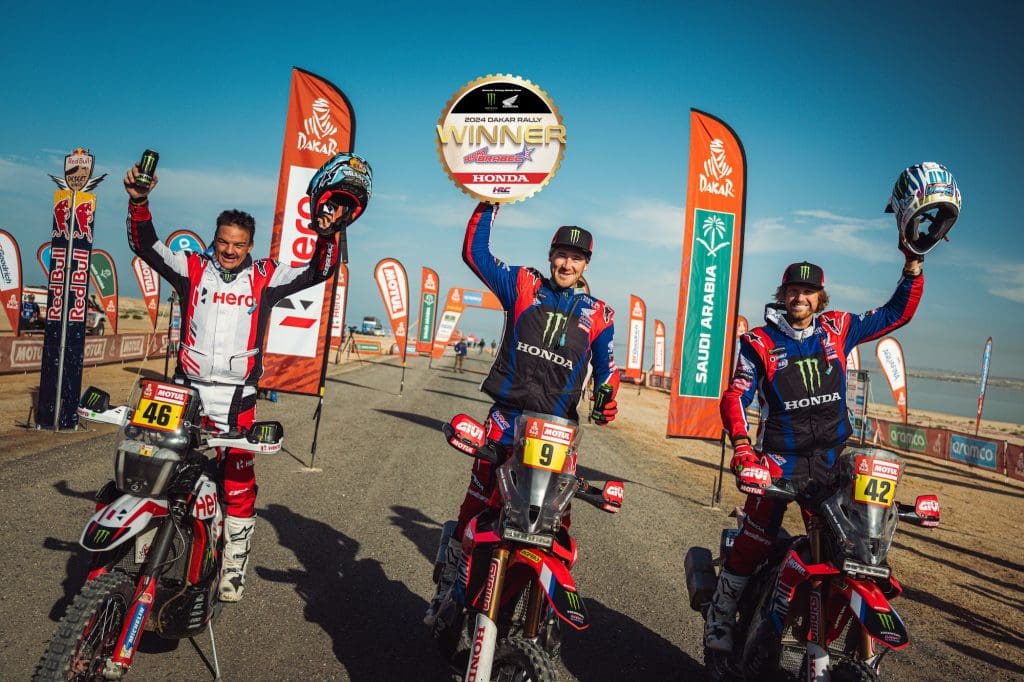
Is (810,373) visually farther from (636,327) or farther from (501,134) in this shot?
(636,327)

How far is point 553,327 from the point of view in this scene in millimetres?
3709

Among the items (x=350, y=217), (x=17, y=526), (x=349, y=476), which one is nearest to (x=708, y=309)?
(x=349, y=476)

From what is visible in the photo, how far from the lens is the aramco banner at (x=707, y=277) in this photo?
1062 centimetres

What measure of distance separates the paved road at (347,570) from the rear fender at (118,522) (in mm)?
1090

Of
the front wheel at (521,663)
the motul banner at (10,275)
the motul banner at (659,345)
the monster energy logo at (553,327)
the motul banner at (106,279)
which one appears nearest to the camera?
the front wheel at (521,663)

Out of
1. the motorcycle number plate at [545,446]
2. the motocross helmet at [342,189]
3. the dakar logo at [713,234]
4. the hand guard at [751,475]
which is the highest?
the dakar logo at [713,234]

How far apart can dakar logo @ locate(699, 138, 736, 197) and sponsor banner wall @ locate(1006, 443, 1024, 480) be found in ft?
44.9

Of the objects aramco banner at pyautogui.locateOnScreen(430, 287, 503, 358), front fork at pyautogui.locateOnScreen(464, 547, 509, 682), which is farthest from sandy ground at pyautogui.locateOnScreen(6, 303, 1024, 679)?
aramco banner at pyautogui.locateOnScreen(430, 287, 503, 358)

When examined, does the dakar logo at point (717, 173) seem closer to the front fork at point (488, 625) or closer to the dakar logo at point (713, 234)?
the dakar logo at point (713, 234)

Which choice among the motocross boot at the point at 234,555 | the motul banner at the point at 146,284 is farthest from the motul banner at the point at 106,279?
the motocross boot at the point at 234,555

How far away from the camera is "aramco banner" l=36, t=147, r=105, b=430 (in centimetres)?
940

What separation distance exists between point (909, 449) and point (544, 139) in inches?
905

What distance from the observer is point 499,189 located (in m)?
4.16

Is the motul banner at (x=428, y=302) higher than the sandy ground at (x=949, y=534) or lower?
higher
